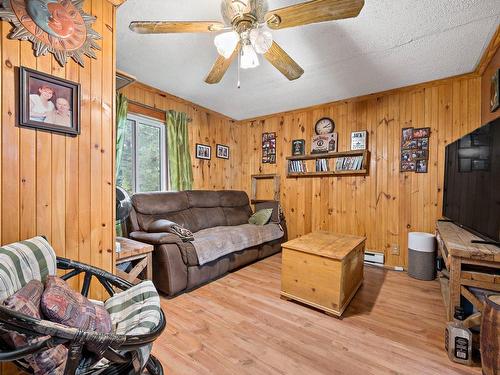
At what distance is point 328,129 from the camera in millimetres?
3693

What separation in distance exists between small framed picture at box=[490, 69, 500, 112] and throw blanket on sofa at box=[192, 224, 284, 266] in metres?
2.81

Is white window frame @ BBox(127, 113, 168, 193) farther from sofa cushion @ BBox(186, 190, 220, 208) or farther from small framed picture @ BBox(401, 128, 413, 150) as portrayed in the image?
small framed picture @ BBox(401, 128, 413, 150)

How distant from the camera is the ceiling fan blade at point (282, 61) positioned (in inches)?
66.5

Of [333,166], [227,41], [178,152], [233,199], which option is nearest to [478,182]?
[333,166]

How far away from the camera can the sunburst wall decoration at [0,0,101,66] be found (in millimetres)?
1167

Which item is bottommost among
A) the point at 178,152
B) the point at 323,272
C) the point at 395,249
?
the point at 395,249

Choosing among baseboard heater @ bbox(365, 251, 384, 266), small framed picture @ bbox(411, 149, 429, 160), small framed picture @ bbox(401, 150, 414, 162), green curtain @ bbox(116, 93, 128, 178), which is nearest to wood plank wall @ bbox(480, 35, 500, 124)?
small framed picture @ bbox(411, 149, 429, 160)

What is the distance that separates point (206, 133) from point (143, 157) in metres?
1.22

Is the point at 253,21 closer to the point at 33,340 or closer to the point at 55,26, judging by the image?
the point at 55,26

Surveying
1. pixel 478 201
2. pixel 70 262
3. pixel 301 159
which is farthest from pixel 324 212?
pixel 70 262

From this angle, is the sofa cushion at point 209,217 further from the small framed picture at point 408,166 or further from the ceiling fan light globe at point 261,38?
the small framed picture at point 408,166

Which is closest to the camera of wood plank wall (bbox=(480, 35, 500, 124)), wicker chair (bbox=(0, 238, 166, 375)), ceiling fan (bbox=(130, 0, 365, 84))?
wicker chair (bbox=(0, 238, 166, 375))

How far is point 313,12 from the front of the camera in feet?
4.29

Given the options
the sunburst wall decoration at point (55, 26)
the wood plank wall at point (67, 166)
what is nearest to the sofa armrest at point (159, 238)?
the wood plank wall at point (67, 166)
